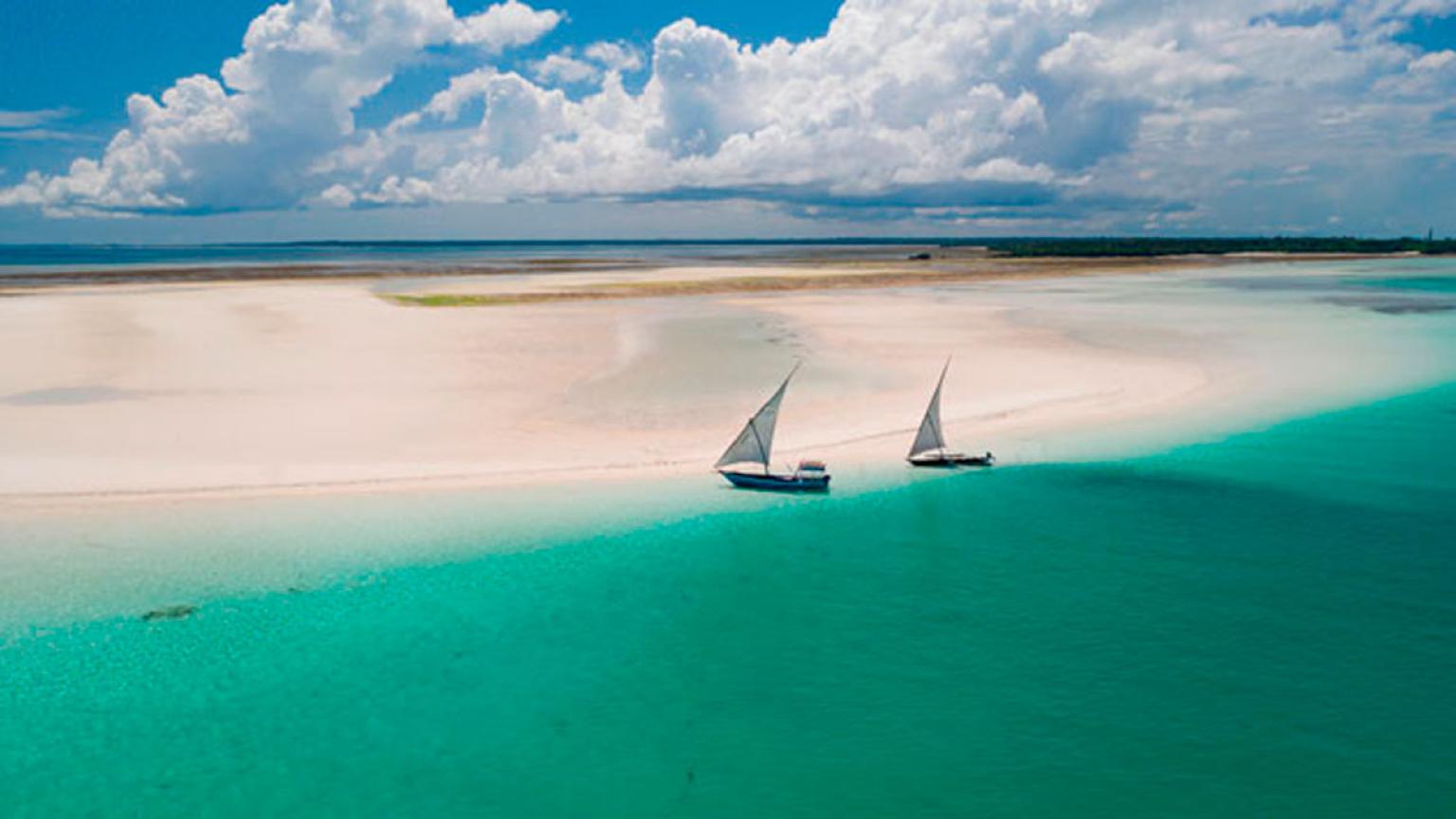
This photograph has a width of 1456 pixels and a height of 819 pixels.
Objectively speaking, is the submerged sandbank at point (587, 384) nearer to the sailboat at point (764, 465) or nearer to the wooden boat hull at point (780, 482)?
the sailboat at point (764, 465)

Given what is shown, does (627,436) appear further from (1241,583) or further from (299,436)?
(1241,583)

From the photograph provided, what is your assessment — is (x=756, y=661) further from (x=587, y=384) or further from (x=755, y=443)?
(x=587, y=384)

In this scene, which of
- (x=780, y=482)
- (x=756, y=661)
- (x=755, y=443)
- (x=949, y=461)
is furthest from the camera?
(x=949, y=461)

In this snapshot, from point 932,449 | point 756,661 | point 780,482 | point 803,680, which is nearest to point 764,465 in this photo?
point 780,482

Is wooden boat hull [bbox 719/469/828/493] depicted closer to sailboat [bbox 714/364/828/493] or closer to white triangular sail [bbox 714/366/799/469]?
sailboat [bbox 714/364/828/493]

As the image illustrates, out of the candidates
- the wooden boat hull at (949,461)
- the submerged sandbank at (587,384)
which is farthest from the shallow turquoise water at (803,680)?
the submerged sandbank at (587,384)

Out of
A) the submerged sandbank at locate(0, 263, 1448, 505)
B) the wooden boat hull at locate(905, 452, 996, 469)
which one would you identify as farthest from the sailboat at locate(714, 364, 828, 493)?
the wooden boat hull at locate(905, 452, 996, 469)
